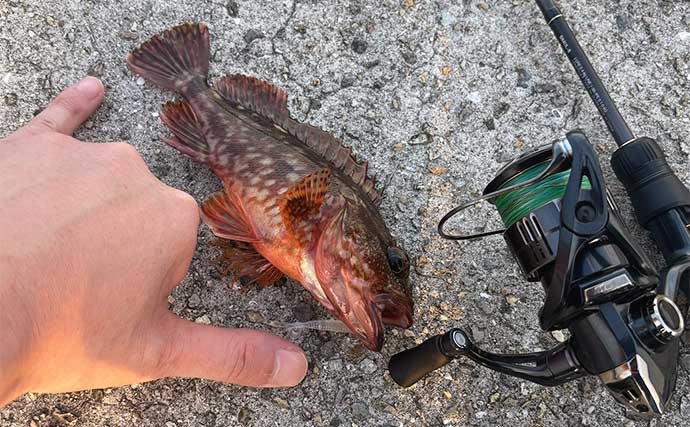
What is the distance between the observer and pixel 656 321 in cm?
198

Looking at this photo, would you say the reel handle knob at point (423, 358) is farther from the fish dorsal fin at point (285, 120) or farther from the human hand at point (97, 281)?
the fish dorsal fin at point (285, 120)

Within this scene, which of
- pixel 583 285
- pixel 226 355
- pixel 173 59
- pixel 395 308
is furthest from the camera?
pixel 173 59

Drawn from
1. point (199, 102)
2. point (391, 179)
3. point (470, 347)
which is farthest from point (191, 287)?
point (470, 347)

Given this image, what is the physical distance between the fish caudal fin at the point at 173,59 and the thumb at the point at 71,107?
0.25 m

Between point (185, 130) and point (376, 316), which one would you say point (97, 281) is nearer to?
point (376, 316)

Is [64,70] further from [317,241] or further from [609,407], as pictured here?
[609,407]

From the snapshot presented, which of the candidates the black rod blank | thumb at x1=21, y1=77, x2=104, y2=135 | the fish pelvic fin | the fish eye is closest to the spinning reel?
the fish eye

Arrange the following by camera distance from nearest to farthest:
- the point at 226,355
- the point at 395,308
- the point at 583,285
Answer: the point at 583,285 → the point at 226,355 → the point at 395,308

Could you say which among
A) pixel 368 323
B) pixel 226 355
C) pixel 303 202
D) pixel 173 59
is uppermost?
pixel 173 59

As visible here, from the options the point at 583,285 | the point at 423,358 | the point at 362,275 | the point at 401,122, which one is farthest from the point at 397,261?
the point at 401,122

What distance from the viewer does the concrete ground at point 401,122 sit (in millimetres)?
2768

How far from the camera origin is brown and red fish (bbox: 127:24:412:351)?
2521mm

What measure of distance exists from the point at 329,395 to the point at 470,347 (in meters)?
0.82

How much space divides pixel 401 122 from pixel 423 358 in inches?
54.0
